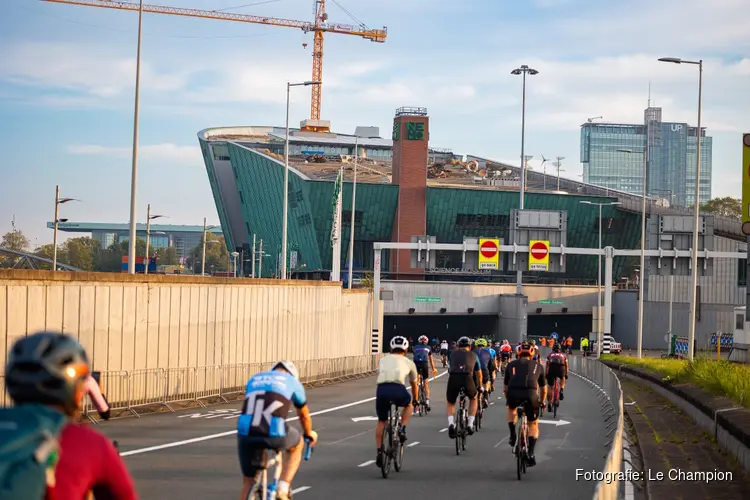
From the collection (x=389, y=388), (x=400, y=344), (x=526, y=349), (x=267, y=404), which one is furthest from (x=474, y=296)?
(x=267, y=404)

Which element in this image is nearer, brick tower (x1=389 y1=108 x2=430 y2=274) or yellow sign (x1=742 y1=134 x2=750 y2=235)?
yellow sign (x1=742 y1=134 x2=750 y2=235)

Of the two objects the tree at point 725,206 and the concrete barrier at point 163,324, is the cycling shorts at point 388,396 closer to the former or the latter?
the concrete barrier at point 163,324

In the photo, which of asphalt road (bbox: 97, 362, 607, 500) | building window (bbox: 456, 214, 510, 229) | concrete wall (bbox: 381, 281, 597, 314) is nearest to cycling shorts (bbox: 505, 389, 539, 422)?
asphalt road (bbox: 97, 362, 607, 500)

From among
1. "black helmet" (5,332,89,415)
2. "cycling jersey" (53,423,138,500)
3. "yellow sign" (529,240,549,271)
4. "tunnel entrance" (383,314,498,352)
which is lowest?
"tunnel entrance" (383,314,498,352)

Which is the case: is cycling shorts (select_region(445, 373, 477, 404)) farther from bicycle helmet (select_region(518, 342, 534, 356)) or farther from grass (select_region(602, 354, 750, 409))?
grass (select_region(602, 354, 750, 409))

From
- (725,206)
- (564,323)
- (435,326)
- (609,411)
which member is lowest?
(435,326)

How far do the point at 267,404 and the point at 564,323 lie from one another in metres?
102

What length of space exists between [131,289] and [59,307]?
341cm

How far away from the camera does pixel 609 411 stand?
2920cm

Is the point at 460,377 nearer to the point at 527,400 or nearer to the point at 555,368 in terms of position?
the point at 527,400

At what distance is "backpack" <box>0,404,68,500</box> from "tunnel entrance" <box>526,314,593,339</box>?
10549cm

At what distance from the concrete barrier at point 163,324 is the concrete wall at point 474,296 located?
5276 cm

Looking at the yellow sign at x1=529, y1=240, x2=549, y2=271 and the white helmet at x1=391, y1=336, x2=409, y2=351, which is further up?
the yellow sign at x1=529, y1=240, x2=549, y2=271

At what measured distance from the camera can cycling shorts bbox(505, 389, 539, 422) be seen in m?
16.5
